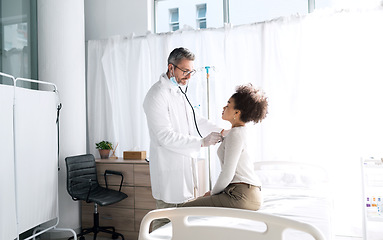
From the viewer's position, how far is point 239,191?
1805mm

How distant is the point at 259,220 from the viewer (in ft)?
3.92

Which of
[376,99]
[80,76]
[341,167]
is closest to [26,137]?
[80,76]

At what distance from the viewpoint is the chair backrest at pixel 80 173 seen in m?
3.21

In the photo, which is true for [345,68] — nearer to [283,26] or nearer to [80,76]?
[283,26]

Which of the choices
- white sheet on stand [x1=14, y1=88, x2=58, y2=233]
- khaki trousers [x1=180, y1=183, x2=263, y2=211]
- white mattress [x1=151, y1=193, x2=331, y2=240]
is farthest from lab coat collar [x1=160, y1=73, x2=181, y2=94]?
white sheet on stand [x1=14, y1=88, x2=58, y2=233]

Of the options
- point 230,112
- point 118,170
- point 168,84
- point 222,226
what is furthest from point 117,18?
point 222,226

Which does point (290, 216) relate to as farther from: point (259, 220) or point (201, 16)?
point (201, 16)

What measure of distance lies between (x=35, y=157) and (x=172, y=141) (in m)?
1.38

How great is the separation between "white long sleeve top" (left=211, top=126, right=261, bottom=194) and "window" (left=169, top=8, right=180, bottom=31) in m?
2.43

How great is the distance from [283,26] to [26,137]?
7.76 ft

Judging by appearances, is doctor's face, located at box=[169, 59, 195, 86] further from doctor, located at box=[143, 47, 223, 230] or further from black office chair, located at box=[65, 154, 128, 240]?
black office chair, located at box=[65, 154, 128, 240]

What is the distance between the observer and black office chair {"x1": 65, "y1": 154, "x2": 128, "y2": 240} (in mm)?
3172

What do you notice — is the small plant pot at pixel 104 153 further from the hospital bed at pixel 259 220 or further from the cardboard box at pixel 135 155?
the hospital bed at pixel 259 220

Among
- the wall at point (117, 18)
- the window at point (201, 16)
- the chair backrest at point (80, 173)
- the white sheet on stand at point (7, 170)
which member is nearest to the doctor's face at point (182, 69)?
the white sheet on stand at point (7, 170)
